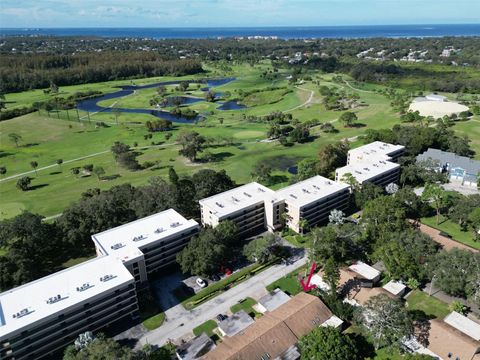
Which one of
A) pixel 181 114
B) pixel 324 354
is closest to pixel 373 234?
pixel 324 354

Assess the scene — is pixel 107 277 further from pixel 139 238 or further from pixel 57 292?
pixel 139 238

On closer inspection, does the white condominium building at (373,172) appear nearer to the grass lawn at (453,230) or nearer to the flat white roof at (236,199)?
the grass lawn at (453,230)

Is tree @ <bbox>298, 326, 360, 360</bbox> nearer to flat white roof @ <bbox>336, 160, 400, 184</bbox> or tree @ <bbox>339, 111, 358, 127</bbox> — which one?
flat white roof @ <bbox>336, 160, 400, 184</bbox>

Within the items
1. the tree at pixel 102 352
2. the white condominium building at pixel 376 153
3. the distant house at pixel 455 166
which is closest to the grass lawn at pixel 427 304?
the tree at pixel 102 352

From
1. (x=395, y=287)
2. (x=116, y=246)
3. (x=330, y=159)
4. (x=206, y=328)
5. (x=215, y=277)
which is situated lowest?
(x=206, y=328)

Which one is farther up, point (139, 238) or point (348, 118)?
point (348, 118)

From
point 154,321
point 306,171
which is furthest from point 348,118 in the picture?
point 154,321

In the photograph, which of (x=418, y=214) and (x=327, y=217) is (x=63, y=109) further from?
(x=418, y=214)
